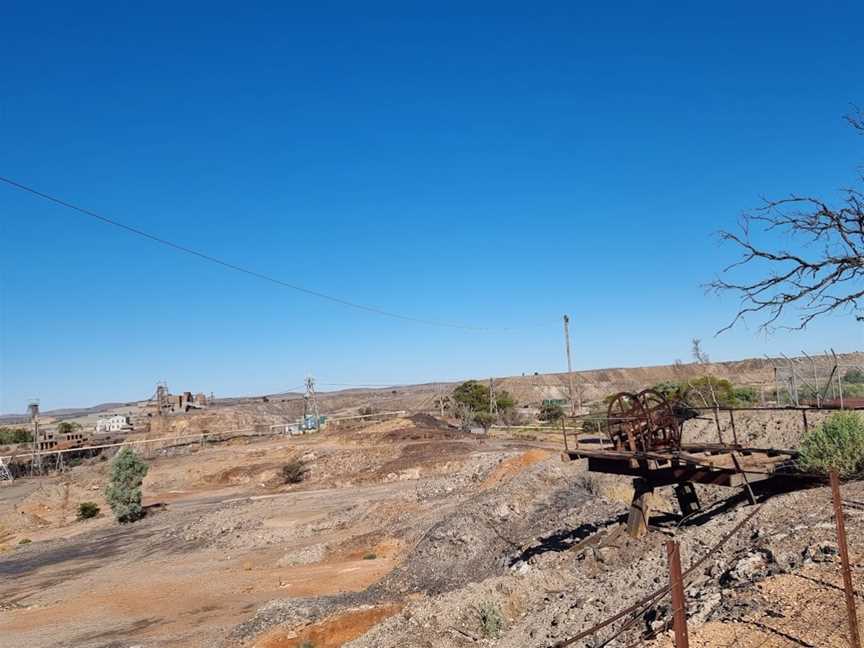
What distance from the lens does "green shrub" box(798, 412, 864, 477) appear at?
1059 cm

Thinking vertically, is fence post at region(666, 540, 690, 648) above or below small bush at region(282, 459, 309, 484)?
above

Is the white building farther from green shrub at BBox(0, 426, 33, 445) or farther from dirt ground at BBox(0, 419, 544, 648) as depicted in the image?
dirt ground at BBox(0, 419, 544, 648)

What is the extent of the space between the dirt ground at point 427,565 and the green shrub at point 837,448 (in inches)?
18.6

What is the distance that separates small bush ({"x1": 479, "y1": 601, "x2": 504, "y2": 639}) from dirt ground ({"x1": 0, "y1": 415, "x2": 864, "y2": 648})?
0.04m

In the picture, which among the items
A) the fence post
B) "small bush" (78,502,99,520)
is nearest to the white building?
"small bush" (78,502,99,520)

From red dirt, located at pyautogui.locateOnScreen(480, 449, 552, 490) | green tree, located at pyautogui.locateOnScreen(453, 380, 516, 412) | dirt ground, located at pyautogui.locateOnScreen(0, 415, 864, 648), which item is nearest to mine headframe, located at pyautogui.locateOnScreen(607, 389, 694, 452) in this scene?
dirt ground, located at pyautogui.locateOnScreen(0, 415, 864, 648)

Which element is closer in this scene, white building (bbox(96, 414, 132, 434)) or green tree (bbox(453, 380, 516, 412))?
green tree (bbox(453, 380, 516, 412))

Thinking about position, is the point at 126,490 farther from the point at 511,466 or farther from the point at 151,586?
the point at 511,466

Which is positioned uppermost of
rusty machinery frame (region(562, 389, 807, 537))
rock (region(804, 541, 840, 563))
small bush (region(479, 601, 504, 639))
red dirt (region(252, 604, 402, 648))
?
rusty machinery frame (region(562, 389, 807, 537))

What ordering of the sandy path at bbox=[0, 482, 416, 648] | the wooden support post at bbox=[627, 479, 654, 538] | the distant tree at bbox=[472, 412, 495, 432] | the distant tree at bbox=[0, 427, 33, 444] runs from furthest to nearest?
the distant tree at bbox=[0, 427, 33, 444] < the distant tree at bbox=[472, 412, 495, 432] < the sandy path at bbox=[0, 482, 416, 648] < the wooden support post at bbox=[627, 479, 654, 538]

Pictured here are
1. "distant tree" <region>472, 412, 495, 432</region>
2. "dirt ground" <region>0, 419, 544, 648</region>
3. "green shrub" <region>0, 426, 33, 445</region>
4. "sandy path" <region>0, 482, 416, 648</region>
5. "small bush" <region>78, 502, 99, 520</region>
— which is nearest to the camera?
"sandy path" <region>0, 482, 416, 648</region>

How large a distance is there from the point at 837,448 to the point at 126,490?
29.5 meters

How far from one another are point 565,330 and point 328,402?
115 meters

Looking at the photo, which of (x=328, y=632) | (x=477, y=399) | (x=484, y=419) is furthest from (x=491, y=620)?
(x=477, y=399)
